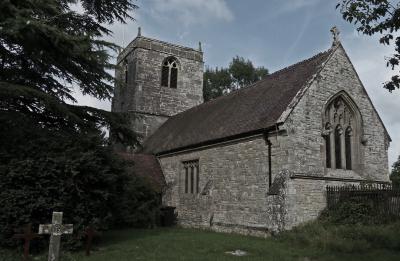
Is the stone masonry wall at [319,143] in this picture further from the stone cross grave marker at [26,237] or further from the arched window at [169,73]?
the arched window at [169,73]

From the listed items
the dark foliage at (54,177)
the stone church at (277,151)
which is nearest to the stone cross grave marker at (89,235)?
the dark foliage at (54,177)

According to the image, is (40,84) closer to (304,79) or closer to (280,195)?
(280,195)

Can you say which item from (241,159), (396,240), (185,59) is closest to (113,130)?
(241,159)

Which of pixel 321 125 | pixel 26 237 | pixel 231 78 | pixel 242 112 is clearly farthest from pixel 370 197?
pixel 231 78

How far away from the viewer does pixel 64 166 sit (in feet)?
35.6

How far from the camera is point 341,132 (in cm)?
1655

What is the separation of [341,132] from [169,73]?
685 inches

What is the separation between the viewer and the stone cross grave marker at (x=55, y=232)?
24.6 feet

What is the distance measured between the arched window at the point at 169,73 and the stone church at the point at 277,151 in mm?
9281

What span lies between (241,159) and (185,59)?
17287 millimetres

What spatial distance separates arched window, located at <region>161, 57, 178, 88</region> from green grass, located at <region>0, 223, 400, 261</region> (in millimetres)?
18526

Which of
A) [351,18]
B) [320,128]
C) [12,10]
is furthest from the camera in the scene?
[320,128]

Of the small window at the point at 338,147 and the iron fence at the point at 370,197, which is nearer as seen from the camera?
the iron fence at the point at 370,197

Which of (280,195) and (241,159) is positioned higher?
(241,159)
